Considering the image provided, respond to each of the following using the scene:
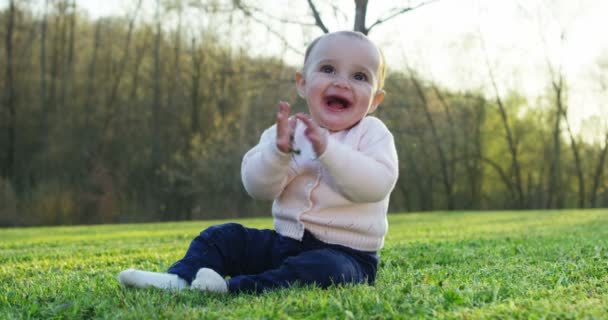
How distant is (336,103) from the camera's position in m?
2.94

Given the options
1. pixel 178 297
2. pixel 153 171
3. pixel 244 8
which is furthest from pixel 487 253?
pixel 153 171

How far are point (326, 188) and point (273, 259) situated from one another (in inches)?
16.0

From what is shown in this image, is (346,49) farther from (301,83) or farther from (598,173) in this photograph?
(598,173)

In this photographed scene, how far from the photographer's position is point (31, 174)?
2150 cm

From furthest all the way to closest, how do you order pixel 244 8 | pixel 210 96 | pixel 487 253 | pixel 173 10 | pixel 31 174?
pixel 210 96 → pixel 173 10 → pixel 31 174 → pixel 244 8 → pixel 487 253

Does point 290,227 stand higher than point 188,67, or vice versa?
point 188,67

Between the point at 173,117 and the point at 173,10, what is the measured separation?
3890 millimetres

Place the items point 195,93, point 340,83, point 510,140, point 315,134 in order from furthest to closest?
point 510,140 → point 195,93 → point 340,83 → point 315,134

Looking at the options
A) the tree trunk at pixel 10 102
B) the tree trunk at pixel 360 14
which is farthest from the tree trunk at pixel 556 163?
the tree trunk at pixel 360 14

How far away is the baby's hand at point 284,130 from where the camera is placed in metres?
2.49

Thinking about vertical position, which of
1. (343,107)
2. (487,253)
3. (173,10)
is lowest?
(487,253)

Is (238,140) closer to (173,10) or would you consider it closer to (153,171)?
(153,171)

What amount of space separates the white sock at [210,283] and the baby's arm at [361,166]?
63 centimetres

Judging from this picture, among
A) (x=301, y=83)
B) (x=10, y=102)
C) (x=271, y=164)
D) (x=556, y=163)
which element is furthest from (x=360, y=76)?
(x=556, y=163)
